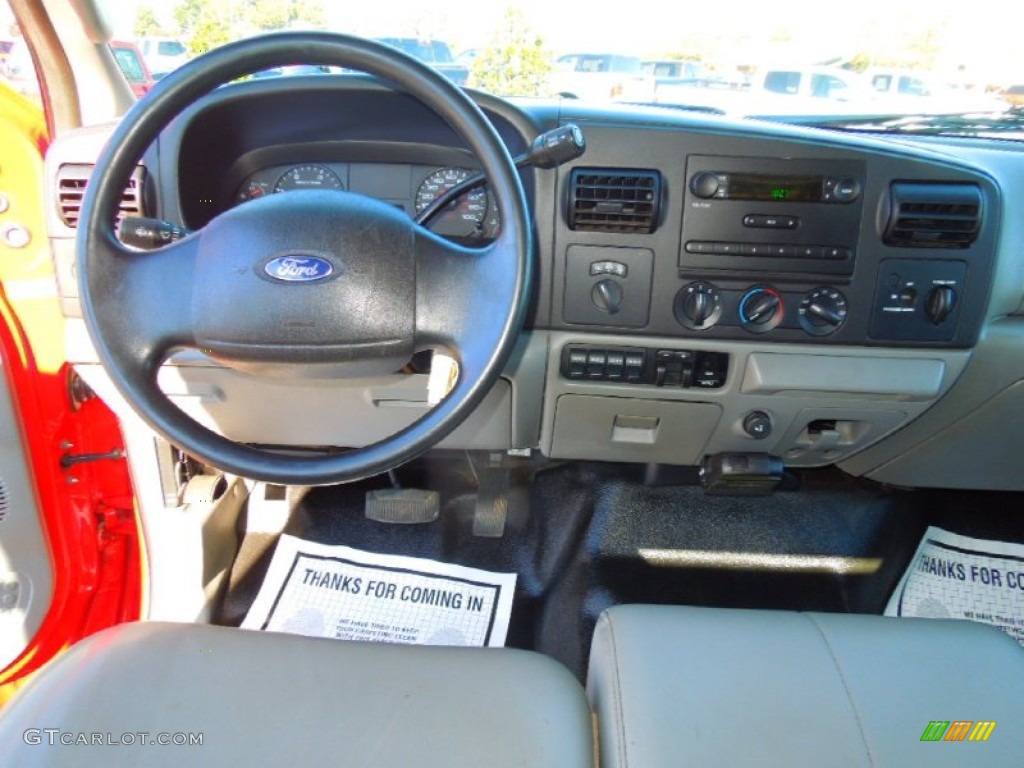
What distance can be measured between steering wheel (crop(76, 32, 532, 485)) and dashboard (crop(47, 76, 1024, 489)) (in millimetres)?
267

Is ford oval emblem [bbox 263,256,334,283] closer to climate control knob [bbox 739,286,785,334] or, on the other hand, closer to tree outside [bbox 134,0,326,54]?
tree outside [bbox 134,0,326,54]

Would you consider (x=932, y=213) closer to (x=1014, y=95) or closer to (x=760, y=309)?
(x=760, y=309)

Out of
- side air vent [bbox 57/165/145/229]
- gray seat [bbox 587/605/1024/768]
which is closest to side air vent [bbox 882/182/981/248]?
gray seat [bbox 587/605/1024/768]

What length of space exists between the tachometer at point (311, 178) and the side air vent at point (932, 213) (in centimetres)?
93

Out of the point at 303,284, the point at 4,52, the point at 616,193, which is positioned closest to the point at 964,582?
the point at 616,193

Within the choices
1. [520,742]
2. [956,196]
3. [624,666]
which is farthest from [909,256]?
[520,742]

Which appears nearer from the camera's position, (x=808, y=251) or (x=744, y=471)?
(x=808, y=251)

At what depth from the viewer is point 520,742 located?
796 mm

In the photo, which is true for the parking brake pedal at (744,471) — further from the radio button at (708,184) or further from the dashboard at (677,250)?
the radio button at (708,184)

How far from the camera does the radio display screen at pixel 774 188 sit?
46.0 inches

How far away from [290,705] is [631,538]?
3.72ft

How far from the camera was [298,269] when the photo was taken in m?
0.90

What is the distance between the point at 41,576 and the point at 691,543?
145cm

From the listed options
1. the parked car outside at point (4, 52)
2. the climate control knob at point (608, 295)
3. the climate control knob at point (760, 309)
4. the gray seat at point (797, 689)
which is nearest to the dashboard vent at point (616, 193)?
the climate control knob at point (608, 295)
